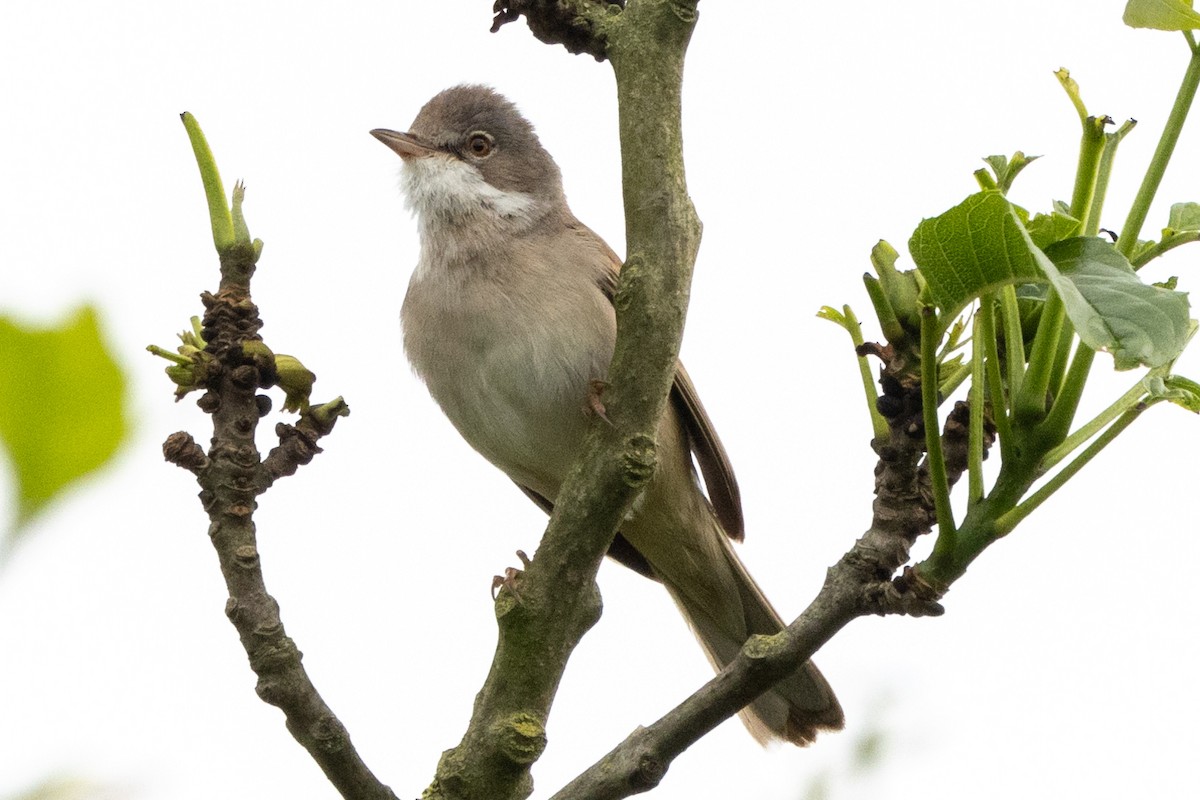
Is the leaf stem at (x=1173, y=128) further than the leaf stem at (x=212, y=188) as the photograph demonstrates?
No

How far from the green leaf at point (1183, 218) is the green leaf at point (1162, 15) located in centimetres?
44

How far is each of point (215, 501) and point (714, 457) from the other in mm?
2884

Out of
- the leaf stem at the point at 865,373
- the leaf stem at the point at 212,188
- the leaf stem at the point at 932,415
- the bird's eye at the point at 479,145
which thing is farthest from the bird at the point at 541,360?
the leaf stem at the point at 932,415

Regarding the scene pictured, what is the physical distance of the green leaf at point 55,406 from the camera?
0.85 metres

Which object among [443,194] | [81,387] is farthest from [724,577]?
[81,387]

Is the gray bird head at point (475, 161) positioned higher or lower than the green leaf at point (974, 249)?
higher

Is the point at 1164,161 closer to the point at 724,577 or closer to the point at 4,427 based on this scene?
the point at 4,427

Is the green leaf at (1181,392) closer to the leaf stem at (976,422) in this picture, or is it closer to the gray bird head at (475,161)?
the leaf stem at (976,422)

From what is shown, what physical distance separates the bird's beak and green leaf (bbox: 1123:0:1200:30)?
13.8 feet

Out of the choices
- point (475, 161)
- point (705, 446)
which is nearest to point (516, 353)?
point (705, 446)

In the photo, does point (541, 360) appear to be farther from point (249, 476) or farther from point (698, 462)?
point (249, 476)

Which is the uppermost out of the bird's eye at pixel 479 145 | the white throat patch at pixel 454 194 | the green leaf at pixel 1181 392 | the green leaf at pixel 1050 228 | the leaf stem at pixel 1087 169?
the bird's eye at pixel 479 145

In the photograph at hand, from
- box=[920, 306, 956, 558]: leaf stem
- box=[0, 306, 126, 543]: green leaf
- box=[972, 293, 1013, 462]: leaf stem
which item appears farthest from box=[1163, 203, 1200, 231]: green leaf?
box=[0, 306, 126, 543]: green leaf

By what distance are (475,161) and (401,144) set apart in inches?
14.0
